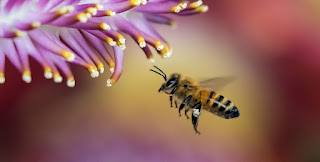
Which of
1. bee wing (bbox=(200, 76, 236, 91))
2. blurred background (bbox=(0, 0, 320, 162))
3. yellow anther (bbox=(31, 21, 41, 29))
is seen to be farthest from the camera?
blurred background (bbox=(0, 0, 320, 162))

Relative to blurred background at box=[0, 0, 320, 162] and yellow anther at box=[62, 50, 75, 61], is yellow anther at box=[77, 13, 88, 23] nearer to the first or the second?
yellow anther at box=[62, 50, 75, 61]

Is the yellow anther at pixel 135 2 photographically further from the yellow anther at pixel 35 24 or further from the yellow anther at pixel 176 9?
the yellow anther at pixel 35 24

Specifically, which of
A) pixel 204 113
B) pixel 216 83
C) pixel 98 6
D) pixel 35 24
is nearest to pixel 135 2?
pixel 98 6

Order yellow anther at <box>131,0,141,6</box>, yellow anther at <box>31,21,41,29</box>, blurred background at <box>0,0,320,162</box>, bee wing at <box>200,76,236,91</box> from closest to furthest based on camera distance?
1. yellow anther at <box>31,21,41,29</box>
2. yellow anther at <box>131,0,141,6</box>
3. bee wing at <box>200,76,236,91</box>
4. blurred background at <box>0,0,320,162</box>

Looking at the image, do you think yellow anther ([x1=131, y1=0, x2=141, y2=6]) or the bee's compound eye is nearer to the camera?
yellow anther ([x1=131, y1=0, x2=141, y2=6])

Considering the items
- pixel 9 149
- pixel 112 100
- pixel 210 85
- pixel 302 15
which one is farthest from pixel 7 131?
pixel 302 15

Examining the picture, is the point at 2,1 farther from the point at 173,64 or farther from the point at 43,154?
the point at 173,64

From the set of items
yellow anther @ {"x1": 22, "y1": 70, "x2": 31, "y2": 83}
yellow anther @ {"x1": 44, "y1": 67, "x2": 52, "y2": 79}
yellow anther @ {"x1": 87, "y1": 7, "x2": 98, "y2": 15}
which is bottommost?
yellow anther @ {"x1": 22, "y1": 70, "x2": 31, "y2": 83}

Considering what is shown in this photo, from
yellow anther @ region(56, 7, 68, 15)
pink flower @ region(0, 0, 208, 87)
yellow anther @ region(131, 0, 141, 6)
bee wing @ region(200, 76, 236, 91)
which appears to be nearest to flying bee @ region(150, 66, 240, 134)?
bee wing @ region(200, 76, 236, 91)
